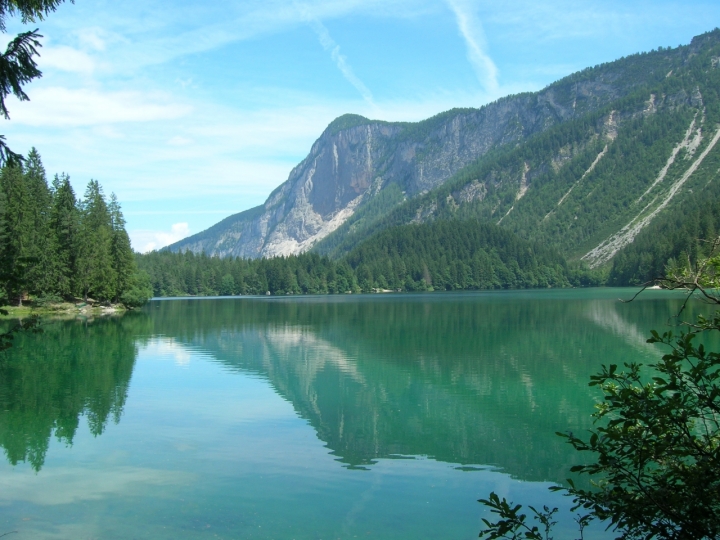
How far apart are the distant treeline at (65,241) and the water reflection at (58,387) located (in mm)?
19935

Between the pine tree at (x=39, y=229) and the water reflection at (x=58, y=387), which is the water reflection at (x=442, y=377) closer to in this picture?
the water reflection at (x=58, y=387)

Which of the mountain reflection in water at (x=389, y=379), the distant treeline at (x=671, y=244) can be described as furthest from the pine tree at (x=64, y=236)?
the distant treeline at (x=671, y=244)

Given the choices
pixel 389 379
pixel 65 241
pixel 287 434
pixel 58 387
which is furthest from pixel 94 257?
pixel 287 434

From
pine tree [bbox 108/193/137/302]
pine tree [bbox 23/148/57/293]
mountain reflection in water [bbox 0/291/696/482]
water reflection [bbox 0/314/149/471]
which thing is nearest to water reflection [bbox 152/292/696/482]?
mountain reflection in water [bbox 0/291/696/482]

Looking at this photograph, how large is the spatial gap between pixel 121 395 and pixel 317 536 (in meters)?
18.0

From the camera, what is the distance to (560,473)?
16453 mm

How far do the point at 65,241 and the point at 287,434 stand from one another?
6409cm

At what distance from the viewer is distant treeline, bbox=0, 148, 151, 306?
219ft

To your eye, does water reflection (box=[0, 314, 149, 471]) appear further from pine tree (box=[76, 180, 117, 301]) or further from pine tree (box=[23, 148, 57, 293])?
pine tree (box=[76, 180, 117, 301])

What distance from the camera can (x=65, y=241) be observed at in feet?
246

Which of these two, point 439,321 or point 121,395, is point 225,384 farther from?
point 439,321

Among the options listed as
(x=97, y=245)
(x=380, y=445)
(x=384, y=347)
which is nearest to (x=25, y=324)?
(x=380, y=445)

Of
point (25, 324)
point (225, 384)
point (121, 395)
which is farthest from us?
point (225, 384)

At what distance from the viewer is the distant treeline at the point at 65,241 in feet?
219
